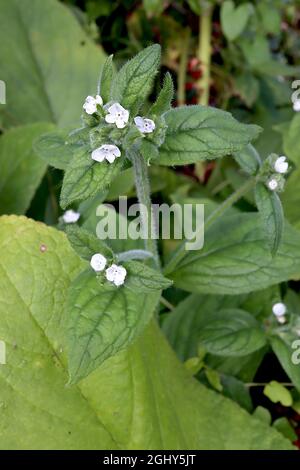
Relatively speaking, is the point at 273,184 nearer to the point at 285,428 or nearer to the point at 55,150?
the point at 55,150

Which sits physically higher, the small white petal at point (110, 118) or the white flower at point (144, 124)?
the small white petal at point (110, 118)

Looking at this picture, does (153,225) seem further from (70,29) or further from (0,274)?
(70,29)

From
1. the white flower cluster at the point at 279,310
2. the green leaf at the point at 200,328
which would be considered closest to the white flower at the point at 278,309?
the white flower cluster at the point at 279,310

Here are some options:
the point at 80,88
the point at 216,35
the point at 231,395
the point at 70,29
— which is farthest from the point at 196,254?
the point at 216,35

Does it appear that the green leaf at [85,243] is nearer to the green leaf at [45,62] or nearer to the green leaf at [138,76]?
the green leaf at [138,76]

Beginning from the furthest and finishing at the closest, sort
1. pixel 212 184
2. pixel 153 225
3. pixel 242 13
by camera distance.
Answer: pixel 212 184, pixel 242 13, pixel 153 225

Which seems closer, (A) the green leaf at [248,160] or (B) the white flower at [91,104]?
(B) the white flower at [91,104]
